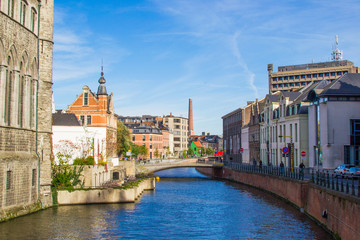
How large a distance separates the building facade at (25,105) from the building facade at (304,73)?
90.9m

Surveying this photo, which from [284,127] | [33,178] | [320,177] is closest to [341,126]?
[284,127]

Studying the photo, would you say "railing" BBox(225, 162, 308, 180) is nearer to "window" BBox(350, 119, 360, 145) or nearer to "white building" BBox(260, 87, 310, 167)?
"white building" BBox(260, 87, 310, 167)

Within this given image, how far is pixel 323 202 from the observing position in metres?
28.9

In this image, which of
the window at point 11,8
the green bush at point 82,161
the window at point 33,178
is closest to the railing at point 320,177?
the green bush at point 82,161

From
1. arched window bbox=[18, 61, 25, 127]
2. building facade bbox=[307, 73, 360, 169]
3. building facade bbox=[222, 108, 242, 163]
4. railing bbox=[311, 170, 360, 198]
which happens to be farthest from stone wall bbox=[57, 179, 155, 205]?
building facade bbox=[222, 108, 242, 163]

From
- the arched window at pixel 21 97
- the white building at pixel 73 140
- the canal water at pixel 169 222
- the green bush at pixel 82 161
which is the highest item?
the arched window at pixel 21 97

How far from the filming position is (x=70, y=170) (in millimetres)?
41344

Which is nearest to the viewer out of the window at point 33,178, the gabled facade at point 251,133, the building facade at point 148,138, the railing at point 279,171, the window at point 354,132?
the window at point 33,178

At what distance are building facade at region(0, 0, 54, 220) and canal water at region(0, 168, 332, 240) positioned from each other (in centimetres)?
192

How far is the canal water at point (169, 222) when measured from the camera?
27266mm

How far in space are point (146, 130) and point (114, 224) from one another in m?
110

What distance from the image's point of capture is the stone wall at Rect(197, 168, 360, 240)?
21750 millimetres

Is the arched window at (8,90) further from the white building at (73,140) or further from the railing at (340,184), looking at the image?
the railing at (340,184)

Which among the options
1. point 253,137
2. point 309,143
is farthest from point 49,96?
point 253,137
